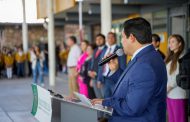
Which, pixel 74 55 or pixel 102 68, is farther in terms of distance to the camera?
pixel 74 55

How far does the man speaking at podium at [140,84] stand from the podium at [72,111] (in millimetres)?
104

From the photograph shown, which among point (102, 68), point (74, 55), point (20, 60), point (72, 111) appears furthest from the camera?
point (20, 60)

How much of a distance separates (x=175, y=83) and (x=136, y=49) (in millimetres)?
2863

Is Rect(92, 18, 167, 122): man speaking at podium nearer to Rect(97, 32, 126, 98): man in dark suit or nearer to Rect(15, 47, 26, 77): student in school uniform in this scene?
Rect(97, 32, 126, 98): man in dark suit

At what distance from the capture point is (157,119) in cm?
277

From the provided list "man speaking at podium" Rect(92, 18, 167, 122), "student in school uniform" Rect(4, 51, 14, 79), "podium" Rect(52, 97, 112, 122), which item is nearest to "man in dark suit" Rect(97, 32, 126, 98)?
"podium" Rect(52, 97, 112, 122)

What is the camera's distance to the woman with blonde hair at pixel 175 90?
554 centimetres

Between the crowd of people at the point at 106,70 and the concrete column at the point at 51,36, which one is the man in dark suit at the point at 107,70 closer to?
the crowd of people at the point at 106,70

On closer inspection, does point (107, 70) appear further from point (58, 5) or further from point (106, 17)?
point (58, 5)

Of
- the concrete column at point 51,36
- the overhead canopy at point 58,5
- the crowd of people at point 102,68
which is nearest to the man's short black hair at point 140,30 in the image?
the crowd of people at point 102,68

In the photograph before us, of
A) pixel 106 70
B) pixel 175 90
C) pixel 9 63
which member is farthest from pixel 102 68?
pixel 9 63

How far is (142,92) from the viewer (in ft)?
8.59

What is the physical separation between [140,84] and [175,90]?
3.07 m

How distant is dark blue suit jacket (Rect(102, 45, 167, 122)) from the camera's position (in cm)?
263
